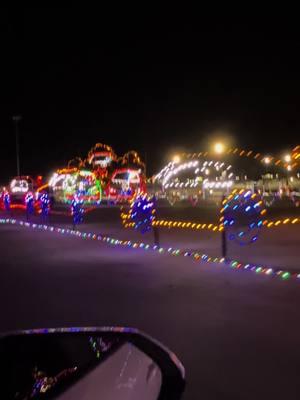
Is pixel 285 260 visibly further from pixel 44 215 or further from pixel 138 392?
pixel 44 215

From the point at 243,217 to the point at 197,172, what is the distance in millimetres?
38847

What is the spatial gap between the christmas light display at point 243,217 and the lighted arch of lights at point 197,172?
24.8 m

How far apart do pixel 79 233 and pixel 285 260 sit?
9255mm

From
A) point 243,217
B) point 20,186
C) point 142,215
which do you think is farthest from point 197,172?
point 243,217

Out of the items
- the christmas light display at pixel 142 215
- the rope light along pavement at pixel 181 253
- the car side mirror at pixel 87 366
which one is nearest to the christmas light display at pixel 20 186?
the rope light along pavement at pixel 181 253

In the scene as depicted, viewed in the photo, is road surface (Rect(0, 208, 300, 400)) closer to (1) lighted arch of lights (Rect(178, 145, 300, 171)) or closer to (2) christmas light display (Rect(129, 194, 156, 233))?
(2) christmas light display (Rect(129, 194, 156, 233))

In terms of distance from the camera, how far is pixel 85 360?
3.01 metres

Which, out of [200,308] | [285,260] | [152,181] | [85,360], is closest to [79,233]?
[285,260]

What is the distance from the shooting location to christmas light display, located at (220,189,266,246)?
1877cm

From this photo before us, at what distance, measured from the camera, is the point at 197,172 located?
6047cm

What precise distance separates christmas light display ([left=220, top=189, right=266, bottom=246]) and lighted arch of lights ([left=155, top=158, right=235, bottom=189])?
24813 mm

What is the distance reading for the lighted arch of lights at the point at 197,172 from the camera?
49963mm

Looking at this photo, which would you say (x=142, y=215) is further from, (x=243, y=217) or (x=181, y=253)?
(x=181, y=253)

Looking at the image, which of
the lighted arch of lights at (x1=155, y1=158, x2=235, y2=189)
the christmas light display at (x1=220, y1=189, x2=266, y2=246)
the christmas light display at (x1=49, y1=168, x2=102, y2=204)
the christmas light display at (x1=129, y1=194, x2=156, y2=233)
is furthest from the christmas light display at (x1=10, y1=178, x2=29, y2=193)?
the christmas light display at (x1=220, y1=189, x2=266, y2=246)
